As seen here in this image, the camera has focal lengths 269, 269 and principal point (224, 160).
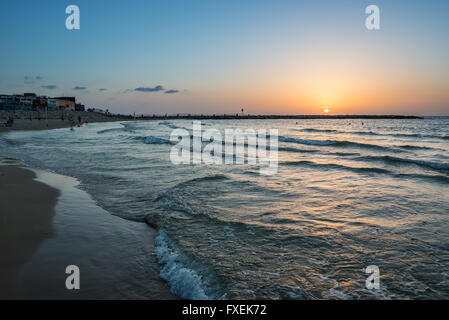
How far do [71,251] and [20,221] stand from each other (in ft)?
7.53

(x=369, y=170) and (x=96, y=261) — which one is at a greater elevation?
(x=369, y=170)

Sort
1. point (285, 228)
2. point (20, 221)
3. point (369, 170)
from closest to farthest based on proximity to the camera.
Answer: point (20, 221) → point (285, 228) → point (369, 170)

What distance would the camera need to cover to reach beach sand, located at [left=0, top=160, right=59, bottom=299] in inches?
168

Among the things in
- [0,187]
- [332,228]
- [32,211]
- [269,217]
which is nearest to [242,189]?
[269,217]

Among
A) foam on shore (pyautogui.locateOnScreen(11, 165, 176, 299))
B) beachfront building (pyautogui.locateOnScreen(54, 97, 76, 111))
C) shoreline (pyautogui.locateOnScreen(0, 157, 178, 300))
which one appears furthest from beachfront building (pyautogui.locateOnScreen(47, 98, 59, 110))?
foam on shore (pyautogui.locateOnScreen(11, 165, 176, 299))

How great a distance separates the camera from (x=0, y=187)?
921 cm

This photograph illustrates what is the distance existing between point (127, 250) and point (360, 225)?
5.47 meters

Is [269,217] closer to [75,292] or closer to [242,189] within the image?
[242,189]

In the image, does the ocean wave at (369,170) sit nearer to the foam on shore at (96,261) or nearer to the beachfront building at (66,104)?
the foam on shore at (96,261)

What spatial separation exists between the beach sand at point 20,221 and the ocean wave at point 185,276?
6.95 feet

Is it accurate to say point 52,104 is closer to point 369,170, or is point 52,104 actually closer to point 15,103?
point 15,103

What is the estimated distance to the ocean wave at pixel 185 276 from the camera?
157 inches

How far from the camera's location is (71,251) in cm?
503

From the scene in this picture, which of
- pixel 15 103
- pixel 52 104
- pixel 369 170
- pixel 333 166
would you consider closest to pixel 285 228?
pixel 369 170
